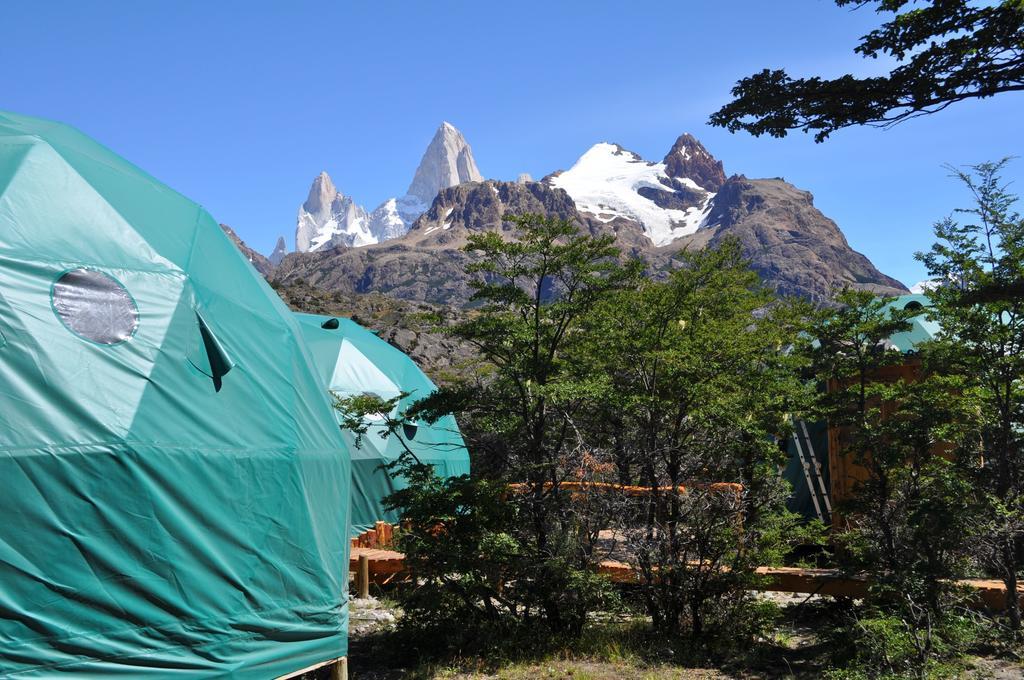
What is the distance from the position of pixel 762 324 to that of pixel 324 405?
6.04 m

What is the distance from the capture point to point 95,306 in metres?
6.27

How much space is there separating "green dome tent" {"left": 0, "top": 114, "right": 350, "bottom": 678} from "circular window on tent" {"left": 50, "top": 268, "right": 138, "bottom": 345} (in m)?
0.01

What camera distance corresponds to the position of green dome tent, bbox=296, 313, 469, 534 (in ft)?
52.1

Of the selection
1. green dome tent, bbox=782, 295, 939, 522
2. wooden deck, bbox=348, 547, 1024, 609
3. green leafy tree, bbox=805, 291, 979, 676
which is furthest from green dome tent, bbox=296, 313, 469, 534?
green leafy tree, bbox=805, 291, 979, 676

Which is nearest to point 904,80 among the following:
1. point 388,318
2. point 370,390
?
point 370,390

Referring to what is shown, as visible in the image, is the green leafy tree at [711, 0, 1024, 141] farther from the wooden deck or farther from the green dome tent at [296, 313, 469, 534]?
the green dome tent at [296, 313, 469, 534]

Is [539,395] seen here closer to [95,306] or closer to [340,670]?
[340,670]

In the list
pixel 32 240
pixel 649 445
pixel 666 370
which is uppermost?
pixel 32 240

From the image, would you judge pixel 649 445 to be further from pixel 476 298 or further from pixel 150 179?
pixel 150 179

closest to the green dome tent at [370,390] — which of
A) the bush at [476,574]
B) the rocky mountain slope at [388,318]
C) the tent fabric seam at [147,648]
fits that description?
the bush at [476,574]

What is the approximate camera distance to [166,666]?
19.5ft

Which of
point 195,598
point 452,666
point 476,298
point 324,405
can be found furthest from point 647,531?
point 195,598

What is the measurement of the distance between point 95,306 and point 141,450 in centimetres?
121

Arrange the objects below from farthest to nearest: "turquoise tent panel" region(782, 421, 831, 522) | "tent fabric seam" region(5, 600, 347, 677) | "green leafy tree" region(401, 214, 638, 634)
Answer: "turquoise tent panel" region(782, 421, 831, 522) → "green leafy tree" region(401, 214, 638, 634) → "tent fabric seam" region(5, 600, 347, 677)
